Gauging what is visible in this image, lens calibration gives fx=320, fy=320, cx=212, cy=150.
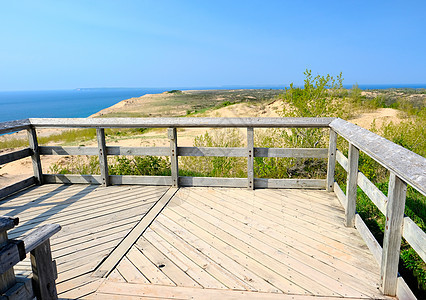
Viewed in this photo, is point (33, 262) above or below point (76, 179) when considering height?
above

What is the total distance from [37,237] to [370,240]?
112 inches

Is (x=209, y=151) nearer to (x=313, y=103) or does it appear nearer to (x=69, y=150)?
(x=69, y=150)

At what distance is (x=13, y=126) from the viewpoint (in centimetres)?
474

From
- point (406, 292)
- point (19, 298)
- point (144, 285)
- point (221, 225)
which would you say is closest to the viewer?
point (19, 298)

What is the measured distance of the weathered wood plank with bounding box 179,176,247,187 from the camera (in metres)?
5.04

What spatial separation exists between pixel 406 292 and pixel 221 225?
1.94 m

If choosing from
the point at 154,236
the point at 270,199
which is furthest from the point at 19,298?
the point at 270,199

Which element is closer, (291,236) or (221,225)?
(291,236)

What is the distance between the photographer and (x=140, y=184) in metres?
5.26

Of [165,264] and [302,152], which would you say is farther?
[302,152]

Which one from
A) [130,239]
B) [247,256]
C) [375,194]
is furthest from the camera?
[130,239]

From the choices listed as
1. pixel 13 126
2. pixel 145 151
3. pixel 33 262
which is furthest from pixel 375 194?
pixel 13 126

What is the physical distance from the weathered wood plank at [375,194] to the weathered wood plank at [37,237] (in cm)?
248

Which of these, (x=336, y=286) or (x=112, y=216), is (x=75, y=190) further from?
(x=336, y=286)
